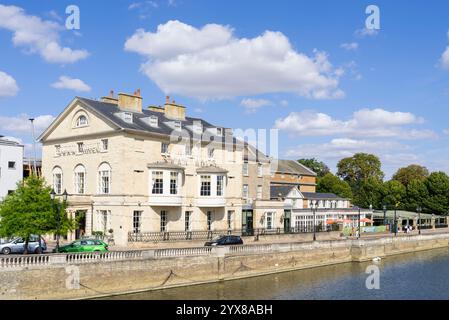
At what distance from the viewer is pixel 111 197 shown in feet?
157

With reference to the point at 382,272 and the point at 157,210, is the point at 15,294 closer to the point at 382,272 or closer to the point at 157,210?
the point at 157,210

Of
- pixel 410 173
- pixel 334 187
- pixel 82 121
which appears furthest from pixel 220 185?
pixel 410 173

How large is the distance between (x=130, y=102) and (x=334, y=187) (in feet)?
210

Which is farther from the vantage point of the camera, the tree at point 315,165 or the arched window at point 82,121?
the tree at point 315,165

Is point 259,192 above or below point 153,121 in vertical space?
below

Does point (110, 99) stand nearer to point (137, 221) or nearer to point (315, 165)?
point (137, 221)

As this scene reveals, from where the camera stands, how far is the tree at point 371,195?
101125 mm

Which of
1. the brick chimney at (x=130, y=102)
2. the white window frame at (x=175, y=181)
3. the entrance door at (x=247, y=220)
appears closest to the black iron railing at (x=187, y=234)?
the entrance door at (x=247, y=220)

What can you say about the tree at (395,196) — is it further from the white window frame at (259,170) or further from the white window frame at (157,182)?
the white window frame at (157,182)

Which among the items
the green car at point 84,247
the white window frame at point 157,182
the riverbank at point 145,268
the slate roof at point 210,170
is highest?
the slate roof at point 210,170

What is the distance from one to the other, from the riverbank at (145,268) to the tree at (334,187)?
56.6m

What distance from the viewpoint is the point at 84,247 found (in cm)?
3688

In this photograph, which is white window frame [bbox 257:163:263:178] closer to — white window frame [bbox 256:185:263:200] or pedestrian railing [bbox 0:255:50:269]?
white window frame [bbox 256:185:263:200]

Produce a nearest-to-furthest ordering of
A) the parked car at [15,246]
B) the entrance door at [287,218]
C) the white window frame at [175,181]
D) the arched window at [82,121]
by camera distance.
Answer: the parked car at [15,246] → the white window frame at [175,181] → the arched window at [82,121] → the entrance door at [287,218]
